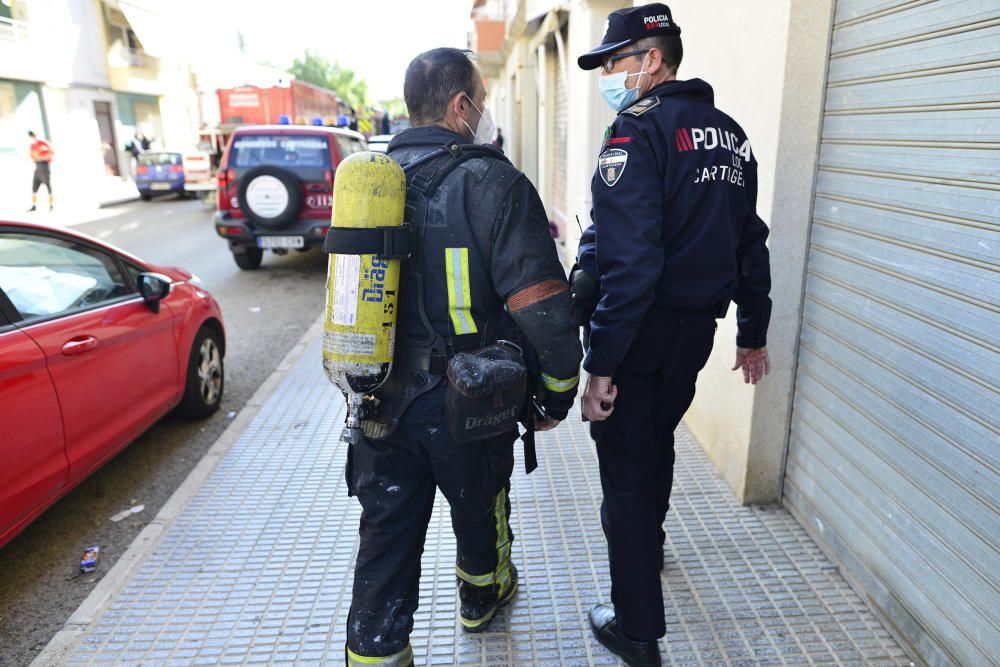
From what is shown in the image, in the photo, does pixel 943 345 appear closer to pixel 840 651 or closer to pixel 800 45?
pixel 840 651

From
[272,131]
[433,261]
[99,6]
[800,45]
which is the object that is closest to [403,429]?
[433,261]

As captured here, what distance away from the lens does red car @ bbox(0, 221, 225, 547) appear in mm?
3051

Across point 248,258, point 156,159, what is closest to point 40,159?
point 156,159

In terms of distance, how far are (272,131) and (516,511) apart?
7.94 meters

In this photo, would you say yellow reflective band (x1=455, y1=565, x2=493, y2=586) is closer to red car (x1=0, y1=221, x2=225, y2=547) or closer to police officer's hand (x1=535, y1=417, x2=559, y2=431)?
police officer's hand (x1=535, y1=417, x2=559, y2=431)

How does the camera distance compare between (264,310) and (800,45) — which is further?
(264,310)

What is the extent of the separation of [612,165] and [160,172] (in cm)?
2135

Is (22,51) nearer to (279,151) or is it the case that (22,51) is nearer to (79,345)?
(279,151)

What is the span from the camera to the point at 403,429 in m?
2.16

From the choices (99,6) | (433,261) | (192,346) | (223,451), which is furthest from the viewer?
(99,6)

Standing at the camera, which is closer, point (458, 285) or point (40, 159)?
point (458, 285)

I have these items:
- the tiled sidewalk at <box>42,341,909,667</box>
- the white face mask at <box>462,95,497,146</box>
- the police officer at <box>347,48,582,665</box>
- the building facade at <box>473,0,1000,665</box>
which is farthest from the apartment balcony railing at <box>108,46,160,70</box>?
the police officer at <box>347,48,582,665</box>

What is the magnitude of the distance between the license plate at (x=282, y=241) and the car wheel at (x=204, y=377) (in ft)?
14.9

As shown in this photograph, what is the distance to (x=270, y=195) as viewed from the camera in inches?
368
